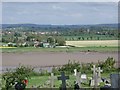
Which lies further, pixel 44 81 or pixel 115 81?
pixel 44 81

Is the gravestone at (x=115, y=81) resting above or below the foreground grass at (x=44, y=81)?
above

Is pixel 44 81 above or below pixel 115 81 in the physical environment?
below

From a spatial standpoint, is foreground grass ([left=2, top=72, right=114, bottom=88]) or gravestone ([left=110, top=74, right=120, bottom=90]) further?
foreground grass ([left=2, top=72, right=114, bottom=88])

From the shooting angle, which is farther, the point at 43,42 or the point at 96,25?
the point at 43,42

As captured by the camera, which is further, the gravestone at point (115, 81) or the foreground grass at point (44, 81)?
the foreground grass at point (44, 81)

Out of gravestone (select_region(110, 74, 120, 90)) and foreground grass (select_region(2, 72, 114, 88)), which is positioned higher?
gravestone (select_region(110, 74, 120, 90))

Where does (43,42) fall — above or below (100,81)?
above

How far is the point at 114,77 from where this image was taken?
297cm

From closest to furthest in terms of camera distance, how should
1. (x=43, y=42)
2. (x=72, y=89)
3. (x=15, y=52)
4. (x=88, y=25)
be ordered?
(x=72, y=89), (x=88, y=25), (x=43, y=42), (x=15, y=52)

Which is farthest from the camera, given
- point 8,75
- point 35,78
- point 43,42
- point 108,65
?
point 43,42

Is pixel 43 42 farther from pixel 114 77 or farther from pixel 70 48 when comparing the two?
pixel 114 77

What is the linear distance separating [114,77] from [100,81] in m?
1.34

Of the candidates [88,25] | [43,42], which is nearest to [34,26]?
[88,25]

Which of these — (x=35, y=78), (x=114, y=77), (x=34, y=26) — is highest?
(x=34, y=26)
